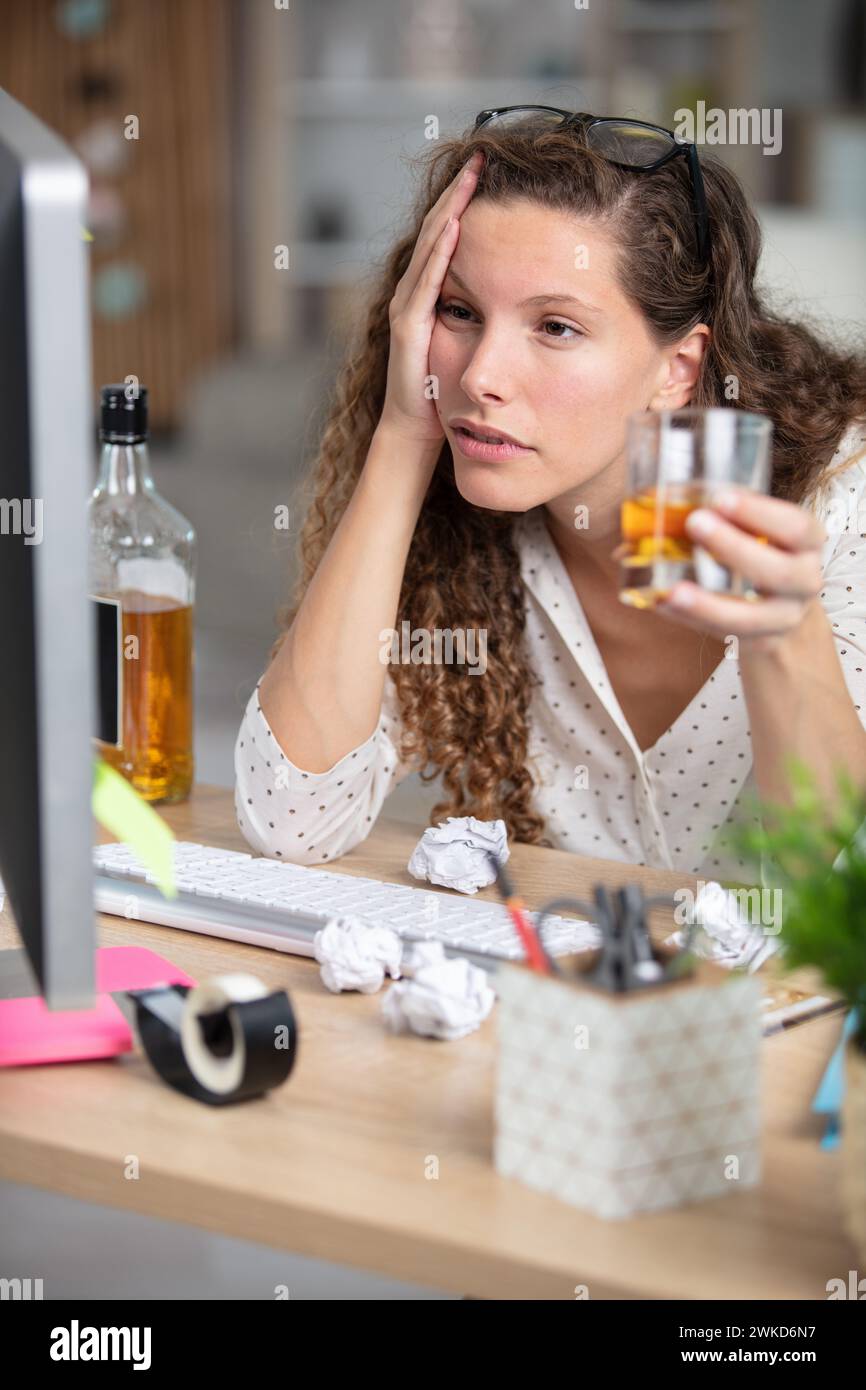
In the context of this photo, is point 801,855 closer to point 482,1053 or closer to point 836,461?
point 482,1053

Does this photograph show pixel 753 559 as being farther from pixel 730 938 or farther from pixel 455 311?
pixel 455 311

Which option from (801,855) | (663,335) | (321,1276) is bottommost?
(321,1276)

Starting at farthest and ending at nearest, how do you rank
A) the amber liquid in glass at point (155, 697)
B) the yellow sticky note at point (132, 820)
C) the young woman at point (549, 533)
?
the amber liquid in glass at point (155, 697), the young woman at point (549, 533), the yellow sticky note at point (132, 820)

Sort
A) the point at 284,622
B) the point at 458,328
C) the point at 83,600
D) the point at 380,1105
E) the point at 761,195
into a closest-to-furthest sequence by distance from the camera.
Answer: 1. the point at 83,600
2. the point at 380,1105
3. the point at 458,328
4. the point at 284,622
5. the point at 761,195

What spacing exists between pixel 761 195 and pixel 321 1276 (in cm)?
473

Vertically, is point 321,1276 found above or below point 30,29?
below

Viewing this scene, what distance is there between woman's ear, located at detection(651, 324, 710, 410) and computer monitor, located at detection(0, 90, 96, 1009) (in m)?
0.83

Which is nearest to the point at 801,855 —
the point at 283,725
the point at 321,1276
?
the point at 283,725

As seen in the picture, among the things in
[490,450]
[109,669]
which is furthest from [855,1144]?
[109,669]

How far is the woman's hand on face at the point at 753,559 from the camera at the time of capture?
89cm

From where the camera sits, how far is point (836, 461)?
58.9 inches
